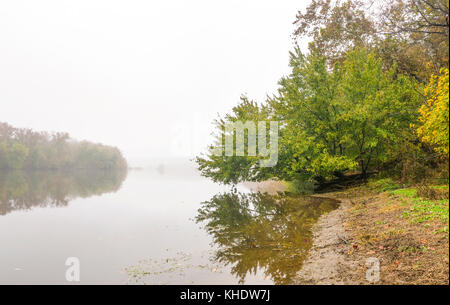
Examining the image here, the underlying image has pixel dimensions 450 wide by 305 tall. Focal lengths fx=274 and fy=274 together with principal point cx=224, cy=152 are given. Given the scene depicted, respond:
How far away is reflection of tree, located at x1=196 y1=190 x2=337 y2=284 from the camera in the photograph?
828cm

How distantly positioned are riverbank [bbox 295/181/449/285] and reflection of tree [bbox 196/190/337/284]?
0.54 meters

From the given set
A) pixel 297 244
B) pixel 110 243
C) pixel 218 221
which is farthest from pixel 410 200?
pixel 110 243

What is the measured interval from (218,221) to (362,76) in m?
14.7

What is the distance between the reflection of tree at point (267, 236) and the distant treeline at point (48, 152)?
104296 mm

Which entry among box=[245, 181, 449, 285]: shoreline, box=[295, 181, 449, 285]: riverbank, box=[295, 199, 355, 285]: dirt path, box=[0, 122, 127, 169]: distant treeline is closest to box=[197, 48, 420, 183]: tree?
box=[295, 181, 449, 285]: riverbank

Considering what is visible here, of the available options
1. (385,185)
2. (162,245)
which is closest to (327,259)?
(162,245)

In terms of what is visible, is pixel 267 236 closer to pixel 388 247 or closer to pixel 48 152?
pixel 388 247

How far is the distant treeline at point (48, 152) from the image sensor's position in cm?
9538

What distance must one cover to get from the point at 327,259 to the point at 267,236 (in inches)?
143

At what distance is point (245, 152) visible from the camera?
74.4 feet

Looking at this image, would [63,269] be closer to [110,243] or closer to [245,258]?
[110,243]

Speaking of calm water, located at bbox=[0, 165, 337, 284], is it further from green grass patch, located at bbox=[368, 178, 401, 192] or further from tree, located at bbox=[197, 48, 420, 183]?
tree, located at bbox=[197, 48, 420, 183]

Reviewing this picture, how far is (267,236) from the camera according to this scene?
37.9 feet

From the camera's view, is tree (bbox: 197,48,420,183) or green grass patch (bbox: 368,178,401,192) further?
tree (bbox: 197,48,420,183)
